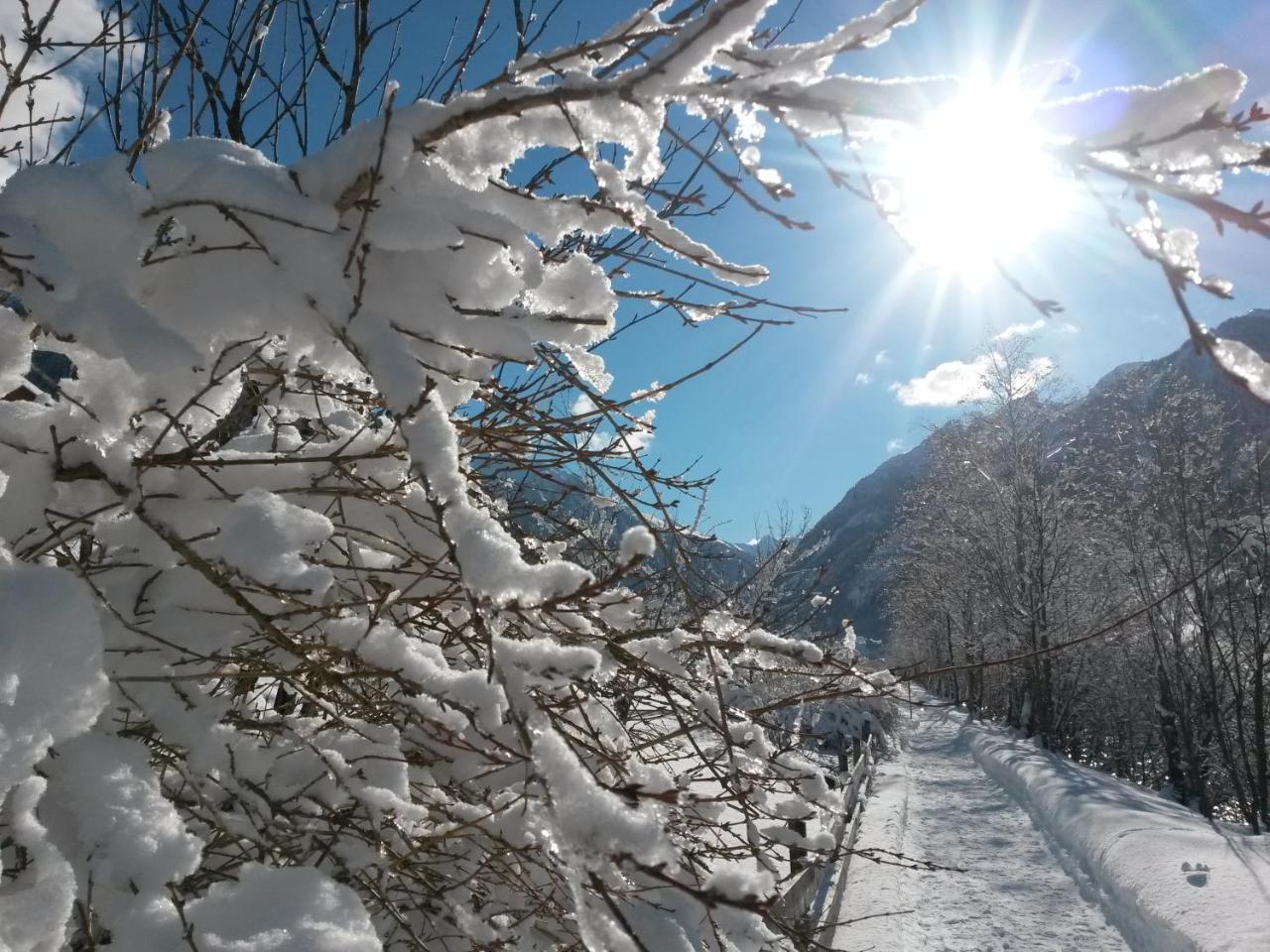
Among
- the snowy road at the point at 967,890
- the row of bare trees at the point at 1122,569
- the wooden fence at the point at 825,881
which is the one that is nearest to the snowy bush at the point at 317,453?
the wooden fence at the point at 825,881

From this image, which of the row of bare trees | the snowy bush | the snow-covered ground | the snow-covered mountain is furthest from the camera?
the snow-covered mountain

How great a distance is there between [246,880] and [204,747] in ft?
0.78

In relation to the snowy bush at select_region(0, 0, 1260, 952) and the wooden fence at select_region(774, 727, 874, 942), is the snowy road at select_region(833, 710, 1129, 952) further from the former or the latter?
the snowy bush at select_region(0, 0, 1260, 952)

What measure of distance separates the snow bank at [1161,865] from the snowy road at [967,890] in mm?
341

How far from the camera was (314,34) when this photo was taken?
3.05m

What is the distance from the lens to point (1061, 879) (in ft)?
31.5

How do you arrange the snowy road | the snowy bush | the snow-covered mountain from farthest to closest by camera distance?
the snow-covered mountain → the snowy road → the snowy bush

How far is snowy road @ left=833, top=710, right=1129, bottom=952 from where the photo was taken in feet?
24.9

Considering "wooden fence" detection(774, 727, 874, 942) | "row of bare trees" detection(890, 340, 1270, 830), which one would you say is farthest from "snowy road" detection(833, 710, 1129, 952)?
"row of bare trees" detection(890, 340, 1270, 830)

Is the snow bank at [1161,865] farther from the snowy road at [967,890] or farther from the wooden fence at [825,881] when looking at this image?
the wooden fence at [825,881]

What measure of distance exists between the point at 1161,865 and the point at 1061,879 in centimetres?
164

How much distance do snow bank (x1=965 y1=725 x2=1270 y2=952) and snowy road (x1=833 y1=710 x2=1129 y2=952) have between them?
34 centimetres

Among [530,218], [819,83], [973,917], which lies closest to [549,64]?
[530,218]

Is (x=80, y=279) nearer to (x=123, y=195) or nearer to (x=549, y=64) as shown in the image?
(x=123, y=195)
